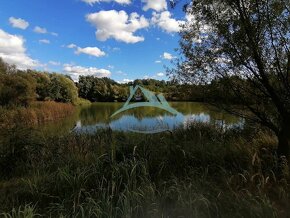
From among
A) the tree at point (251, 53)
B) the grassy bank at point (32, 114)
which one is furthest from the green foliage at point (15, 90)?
the tree at point (251, 53)

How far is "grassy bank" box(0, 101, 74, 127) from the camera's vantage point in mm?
20922

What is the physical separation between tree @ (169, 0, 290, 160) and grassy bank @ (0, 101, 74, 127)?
1534 centimetres

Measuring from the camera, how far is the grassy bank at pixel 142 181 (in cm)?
332

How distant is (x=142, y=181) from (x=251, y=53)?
2.79m

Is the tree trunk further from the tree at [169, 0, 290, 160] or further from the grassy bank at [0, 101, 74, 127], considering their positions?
the grassy bank at [0, 101, 74, 127]

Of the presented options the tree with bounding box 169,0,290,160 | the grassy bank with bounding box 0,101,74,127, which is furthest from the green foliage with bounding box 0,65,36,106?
the tree with bounding box 169,0,290,160

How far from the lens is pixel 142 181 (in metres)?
4.15

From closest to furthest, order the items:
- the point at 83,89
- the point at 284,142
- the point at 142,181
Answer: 1. the point at 142,181
2. the point at 284,142
3. the point at 83,89

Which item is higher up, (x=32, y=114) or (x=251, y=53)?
(x=251, y=53)

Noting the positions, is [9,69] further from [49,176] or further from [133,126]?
[49,176]

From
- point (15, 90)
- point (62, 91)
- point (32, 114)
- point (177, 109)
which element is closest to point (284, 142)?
point (177, 109)

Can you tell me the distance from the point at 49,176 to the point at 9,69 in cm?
3029

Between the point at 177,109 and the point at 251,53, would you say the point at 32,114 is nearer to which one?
the point at 177,109

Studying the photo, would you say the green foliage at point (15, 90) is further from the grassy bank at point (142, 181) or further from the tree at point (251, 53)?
the tree at point (251, 53)
